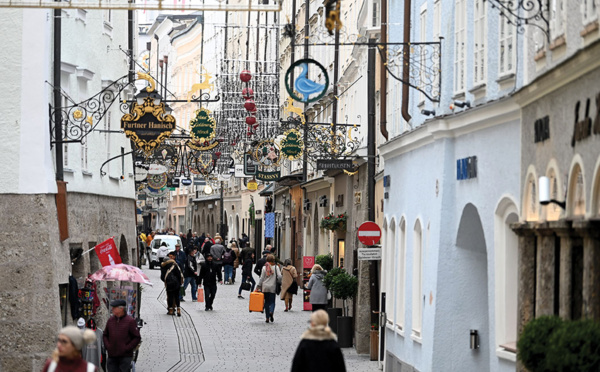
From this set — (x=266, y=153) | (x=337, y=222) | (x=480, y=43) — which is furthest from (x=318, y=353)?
(x=266, y=153)

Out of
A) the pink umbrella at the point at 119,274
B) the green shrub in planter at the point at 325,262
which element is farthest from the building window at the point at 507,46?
the green shrub in planter at the point at 325,262

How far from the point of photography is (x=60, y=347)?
1005cm

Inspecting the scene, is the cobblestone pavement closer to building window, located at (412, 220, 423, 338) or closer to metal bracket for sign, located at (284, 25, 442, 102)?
building window, located at (412, 220, 423, 338)

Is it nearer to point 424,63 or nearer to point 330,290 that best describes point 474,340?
point 424,63

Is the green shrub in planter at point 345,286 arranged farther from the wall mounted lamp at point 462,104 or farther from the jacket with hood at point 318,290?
→ the wall mounted lamp at point 462,104

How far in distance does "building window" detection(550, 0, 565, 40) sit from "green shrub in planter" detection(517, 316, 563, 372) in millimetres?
2982

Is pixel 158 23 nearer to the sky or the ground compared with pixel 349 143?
nearer to the sky

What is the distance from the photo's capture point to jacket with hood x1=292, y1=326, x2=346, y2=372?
1214 cm

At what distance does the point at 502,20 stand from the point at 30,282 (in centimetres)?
913

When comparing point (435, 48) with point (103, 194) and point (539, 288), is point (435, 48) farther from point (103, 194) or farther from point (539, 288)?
point (103, 194)

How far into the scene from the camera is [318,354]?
39.9 feet

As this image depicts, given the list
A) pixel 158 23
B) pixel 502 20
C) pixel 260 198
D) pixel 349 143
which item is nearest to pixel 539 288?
pixel 502 20

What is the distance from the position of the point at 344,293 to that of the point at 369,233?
8.30 ft

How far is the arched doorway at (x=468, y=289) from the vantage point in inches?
676
